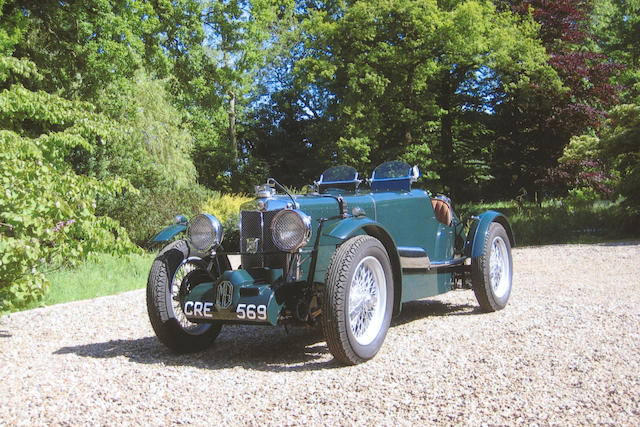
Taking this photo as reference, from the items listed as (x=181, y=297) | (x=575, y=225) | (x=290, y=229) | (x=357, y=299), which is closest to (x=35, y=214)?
(x=181, y=297)

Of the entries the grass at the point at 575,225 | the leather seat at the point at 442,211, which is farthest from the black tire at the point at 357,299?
the grass at the point at 575,225

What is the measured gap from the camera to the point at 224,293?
426cm

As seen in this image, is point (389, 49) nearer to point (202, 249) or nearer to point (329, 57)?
point (329, 57)

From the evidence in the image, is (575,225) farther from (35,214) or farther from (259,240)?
(35,214)

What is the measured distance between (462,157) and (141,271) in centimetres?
1834

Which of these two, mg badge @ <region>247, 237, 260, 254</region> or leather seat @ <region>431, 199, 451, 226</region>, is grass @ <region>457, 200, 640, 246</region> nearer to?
leather seat @ <region>431, 199, 451, 226</region>

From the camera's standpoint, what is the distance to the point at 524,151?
70.1 ft

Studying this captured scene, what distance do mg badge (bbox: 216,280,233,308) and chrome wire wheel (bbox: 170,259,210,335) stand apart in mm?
572

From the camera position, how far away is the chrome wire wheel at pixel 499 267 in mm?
6359

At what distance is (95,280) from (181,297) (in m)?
4.61

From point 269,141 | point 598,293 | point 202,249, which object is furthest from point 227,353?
point 269,141

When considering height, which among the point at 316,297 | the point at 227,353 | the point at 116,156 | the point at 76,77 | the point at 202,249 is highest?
the point at 76,77

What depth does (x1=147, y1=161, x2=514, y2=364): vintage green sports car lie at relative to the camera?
13.4 feet

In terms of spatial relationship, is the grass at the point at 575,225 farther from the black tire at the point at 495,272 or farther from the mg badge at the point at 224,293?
the mg badge at the point at 224,293
